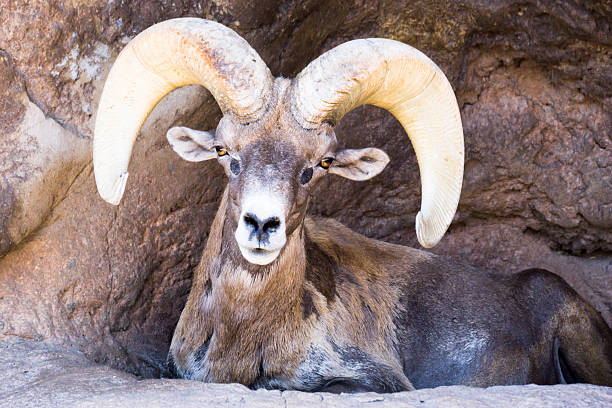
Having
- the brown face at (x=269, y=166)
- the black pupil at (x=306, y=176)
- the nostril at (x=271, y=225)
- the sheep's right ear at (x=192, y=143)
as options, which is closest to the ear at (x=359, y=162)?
the brown face at (x=269, y=166)

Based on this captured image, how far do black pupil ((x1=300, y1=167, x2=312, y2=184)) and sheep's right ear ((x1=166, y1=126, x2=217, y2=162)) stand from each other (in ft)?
2.69

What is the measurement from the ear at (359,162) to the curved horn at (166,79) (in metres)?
0.86

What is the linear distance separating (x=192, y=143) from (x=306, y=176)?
1088 mm

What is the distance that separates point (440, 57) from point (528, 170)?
171 cm

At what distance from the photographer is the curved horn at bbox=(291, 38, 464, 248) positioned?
19.0 ft

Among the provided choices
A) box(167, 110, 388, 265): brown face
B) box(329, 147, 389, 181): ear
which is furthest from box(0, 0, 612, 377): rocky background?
box(329, 147, 389, 181): ear

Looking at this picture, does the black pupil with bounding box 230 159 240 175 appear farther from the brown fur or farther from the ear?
the ear

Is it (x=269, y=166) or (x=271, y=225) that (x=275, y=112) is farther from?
(x=271, y=225)

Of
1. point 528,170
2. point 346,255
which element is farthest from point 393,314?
point 528,170

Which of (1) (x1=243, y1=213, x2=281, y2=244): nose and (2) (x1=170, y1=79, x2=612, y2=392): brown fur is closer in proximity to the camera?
(1) (x1=243, y1=213, x2=281, y2=244): nose

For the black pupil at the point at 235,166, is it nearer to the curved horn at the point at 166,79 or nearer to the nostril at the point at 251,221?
the curved horn at the point at 166,79

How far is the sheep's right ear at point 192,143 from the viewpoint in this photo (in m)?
6.35

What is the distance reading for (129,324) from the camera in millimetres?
7227

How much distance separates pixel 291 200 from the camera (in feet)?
18.5
